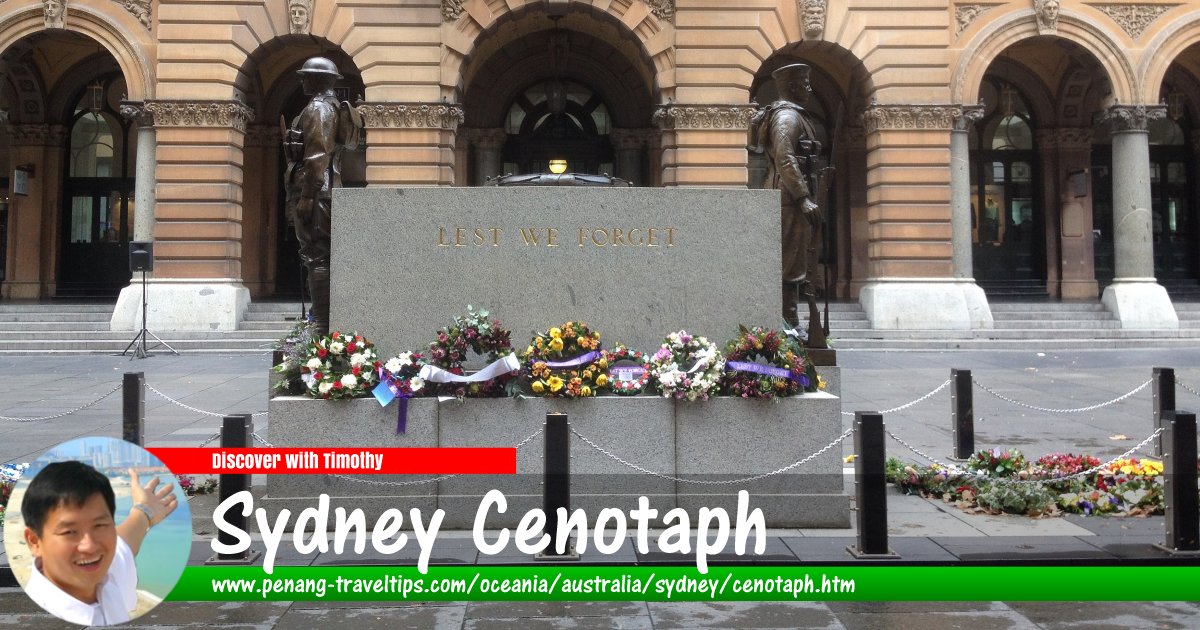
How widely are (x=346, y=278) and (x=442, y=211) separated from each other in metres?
0.91

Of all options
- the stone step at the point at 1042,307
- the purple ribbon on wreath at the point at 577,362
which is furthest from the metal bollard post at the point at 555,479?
the stone step at the point at 1042,307

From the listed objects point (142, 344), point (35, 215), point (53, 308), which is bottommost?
point (142, 344)

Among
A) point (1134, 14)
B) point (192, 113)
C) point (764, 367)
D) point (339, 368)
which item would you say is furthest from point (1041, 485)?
point (1134, 14)

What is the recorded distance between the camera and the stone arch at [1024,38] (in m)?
23.8

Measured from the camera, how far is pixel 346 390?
6582 mm

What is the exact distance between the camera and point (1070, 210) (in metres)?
28.7

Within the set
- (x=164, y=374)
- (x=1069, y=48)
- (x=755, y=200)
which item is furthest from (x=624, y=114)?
(x=755, y=200)

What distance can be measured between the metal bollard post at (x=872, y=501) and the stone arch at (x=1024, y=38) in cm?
A: 2039

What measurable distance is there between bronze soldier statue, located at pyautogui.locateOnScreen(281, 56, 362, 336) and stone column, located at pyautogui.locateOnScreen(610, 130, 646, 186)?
63.4 feet

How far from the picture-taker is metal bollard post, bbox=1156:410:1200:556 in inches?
225

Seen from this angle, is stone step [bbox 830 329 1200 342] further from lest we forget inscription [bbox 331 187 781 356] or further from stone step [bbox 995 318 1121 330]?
lest we forget inscription [bbox 331 187 781 356]

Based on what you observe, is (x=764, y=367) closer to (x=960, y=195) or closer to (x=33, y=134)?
(x=960, y=195)

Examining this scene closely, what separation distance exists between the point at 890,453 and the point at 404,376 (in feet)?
16.5

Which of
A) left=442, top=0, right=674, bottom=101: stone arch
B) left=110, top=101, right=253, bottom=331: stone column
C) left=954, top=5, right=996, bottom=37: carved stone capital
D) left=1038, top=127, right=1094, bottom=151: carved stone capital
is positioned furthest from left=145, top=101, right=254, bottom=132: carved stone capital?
left=1038, top=127, right=1094, bottom=151: carved stone capital
